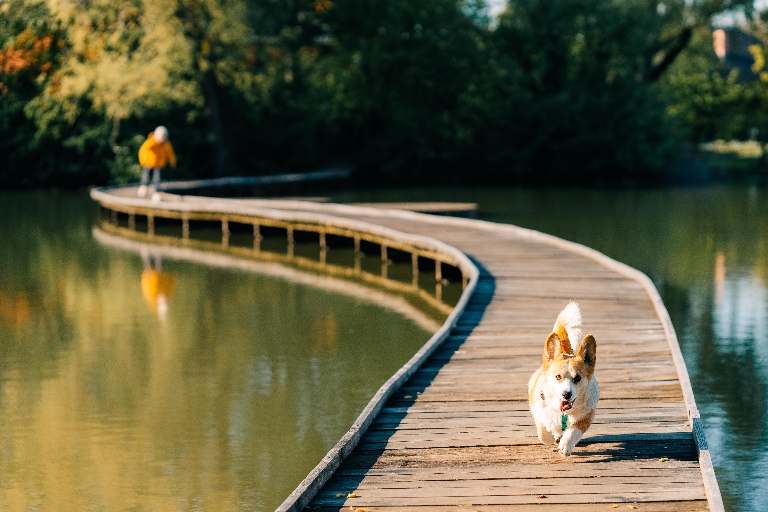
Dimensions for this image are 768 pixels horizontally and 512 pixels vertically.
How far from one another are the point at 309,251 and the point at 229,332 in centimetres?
714

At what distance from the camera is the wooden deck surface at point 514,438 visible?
5094 millimetres

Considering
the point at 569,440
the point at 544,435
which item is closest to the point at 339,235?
the point at 544,435

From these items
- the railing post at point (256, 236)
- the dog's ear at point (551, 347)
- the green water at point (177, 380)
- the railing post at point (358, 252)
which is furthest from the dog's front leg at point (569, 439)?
the railing post at point (256, 236)

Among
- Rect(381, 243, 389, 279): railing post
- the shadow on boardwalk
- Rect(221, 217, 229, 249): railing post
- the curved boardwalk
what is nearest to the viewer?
the curved boardwalk

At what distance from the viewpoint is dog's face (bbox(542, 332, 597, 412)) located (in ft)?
17.2

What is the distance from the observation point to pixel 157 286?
49.4 feet

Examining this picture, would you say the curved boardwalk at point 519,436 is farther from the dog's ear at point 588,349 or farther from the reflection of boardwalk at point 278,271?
the reflection of boardwalk at point 278,271

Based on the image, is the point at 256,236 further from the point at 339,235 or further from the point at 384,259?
the point at 384,259

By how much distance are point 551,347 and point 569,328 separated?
20 centimetres

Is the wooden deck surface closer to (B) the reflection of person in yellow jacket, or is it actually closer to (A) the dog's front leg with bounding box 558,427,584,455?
(A) the dog's front leg with bounding box 558,427,584,455

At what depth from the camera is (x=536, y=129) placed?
114 feet

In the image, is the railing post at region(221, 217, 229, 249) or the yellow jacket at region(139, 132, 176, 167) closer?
the railing post at region(221, 217, 229, 249)

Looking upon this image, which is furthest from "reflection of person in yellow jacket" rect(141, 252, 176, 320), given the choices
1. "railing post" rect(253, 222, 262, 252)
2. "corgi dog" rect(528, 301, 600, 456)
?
"corgi dog" rect(528, 301, 600, 456)

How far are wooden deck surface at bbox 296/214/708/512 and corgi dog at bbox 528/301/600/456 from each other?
0.16 meters
